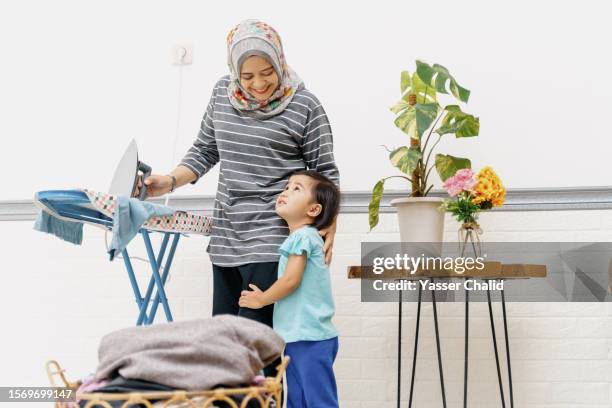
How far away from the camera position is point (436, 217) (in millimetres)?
2521

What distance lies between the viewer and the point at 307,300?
199 cm

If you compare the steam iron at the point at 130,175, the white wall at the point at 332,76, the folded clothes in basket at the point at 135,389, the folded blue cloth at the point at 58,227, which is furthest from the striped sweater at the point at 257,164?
the folded clothes in basket at the point at 135,389

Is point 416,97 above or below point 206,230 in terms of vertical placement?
above

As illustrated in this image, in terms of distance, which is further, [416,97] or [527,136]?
[527,136]

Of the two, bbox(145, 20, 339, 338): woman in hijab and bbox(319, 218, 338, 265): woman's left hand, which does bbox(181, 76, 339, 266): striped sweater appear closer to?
bbox(145, 20, 339, 338): woman in hijab

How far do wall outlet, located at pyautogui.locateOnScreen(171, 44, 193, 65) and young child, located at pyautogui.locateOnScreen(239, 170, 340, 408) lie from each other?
1.15 metres

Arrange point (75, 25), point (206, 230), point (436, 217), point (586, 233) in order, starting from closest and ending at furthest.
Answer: point (206, 230) → point (436, 217) → point (586, 233) → point (75, 25)

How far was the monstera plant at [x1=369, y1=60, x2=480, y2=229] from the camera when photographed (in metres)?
2.48

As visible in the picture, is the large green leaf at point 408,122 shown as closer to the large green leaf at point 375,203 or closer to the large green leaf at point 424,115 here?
the large green leaf at point 424,115

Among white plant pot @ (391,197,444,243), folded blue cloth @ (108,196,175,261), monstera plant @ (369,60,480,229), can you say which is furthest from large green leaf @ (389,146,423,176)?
folded blue cloth @ (108,196,175,261)

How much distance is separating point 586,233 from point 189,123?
1.52m

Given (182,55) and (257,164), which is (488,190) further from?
(182,55)

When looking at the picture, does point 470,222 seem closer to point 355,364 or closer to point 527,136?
point 527,136

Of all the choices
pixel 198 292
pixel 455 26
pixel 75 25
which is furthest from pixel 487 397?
pixel 75 25
